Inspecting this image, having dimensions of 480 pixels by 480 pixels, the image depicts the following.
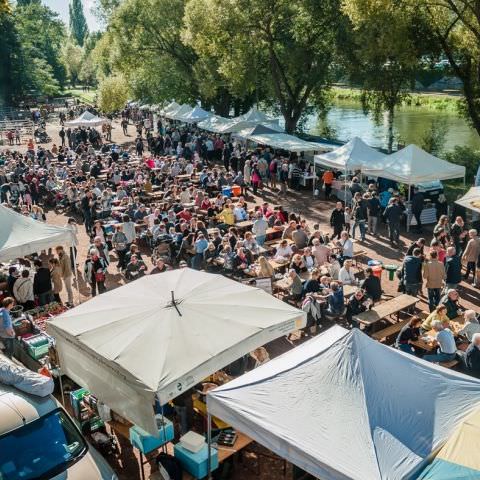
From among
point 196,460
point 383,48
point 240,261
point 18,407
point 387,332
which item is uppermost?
point 383,48

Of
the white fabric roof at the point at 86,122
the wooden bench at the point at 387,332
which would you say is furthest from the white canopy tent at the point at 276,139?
the wooden bench at the point at 387,332

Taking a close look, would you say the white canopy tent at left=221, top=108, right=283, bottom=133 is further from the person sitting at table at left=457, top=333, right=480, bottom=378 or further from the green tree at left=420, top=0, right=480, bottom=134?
the person sitting at table at left=457, top=333, right=480, bottom=378

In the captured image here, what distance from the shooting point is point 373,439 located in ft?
16.7

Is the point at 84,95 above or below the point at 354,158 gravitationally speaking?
above

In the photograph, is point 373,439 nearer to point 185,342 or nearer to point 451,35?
point 185,342

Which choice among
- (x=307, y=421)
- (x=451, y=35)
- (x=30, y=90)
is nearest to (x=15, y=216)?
(x=307, y=421)

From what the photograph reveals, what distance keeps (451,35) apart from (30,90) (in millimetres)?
55135

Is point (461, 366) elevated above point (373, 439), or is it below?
below

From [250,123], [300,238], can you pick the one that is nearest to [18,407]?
[300,238]

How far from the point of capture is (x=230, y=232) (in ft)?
45.5

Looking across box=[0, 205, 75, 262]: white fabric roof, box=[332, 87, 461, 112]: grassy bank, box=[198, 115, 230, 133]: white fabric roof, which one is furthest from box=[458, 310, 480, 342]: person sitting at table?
box=[332, 87, 461, 112]: grassy bank

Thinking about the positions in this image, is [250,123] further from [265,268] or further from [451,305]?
[451,305]

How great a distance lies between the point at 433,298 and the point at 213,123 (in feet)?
60.6

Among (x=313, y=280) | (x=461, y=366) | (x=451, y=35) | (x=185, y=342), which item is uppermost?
(x=451, y=35)
